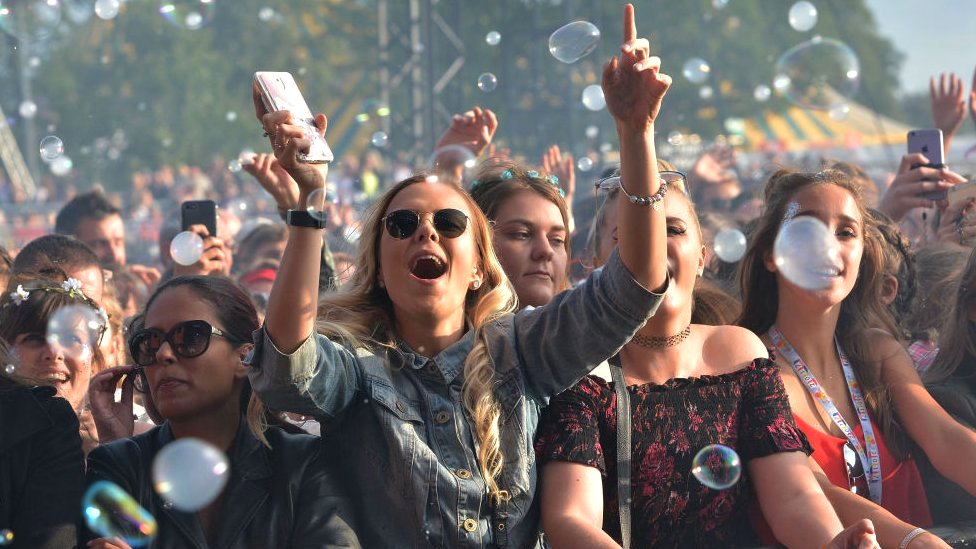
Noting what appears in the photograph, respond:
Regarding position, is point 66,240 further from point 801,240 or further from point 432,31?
point 432,31

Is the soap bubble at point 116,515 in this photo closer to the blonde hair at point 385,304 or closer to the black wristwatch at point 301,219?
the blonde hair at point 385,304

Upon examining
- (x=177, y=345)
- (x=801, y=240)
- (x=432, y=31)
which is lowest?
(x=432, y=31)

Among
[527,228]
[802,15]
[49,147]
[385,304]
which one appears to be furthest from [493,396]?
[802,15]

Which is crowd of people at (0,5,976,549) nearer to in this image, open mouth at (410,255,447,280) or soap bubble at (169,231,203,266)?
open mouth at (410,255,447,280)

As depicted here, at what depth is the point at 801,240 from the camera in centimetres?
293

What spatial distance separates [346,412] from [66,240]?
1.97 meters

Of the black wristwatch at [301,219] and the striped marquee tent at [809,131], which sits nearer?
the black wristwatch at [301,219]

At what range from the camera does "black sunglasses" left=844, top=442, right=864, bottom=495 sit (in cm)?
280

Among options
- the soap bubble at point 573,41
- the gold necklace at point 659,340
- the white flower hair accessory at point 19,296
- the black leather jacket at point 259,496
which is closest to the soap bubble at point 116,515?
the black leather jacket at point 259,496

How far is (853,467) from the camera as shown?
9.23ft

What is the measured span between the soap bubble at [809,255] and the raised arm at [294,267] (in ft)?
4.18

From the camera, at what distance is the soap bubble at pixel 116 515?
238cm

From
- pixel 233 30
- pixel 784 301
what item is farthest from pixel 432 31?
pixel 233 30

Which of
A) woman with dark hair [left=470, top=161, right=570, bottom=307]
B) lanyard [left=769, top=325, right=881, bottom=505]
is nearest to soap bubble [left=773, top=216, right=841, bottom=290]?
lanyard [left=769, top=325, right=881, bottom=505]
